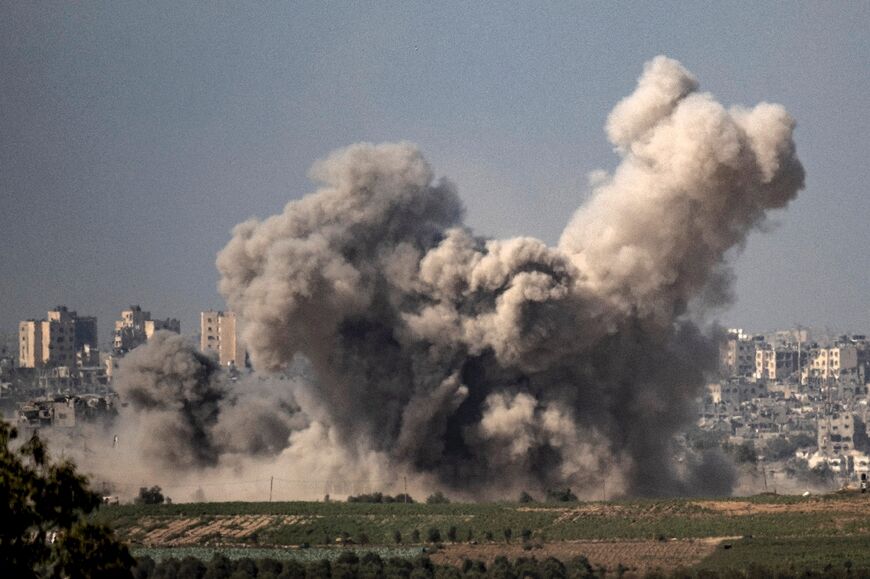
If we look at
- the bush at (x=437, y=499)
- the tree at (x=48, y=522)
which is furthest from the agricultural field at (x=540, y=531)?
the tree at (x=48, y=522)

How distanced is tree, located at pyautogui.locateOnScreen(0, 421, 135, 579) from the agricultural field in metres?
28.9

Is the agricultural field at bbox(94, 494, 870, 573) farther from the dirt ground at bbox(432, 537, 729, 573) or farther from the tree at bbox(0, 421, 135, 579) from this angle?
the tree at bbox(0, 421, 135, 579)

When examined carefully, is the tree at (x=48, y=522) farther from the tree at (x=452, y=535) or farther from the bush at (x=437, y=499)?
the bush at (x=437, y=499)

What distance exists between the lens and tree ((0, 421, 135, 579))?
35.2 meters

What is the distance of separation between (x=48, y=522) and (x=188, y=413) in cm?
5610

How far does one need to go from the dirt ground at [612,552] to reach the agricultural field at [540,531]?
0.03 metres

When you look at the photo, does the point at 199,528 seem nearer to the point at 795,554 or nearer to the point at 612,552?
the point at 612,552

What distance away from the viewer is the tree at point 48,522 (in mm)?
35188

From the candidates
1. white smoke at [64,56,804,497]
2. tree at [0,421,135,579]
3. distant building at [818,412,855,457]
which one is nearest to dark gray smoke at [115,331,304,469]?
white smoke at [64,56,804,497]

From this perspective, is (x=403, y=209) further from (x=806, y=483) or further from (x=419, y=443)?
(x=806, y=483)

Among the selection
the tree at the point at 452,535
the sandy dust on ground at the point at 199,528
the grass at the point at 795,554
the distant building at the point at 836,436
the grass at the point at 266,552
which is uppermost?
the distant building at the point at 836,436

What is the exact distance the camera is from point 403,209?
3378 inches

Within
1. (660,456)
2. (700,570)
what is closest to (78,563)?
(700,570)

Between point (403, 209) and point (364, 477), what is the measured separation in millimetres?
11569
